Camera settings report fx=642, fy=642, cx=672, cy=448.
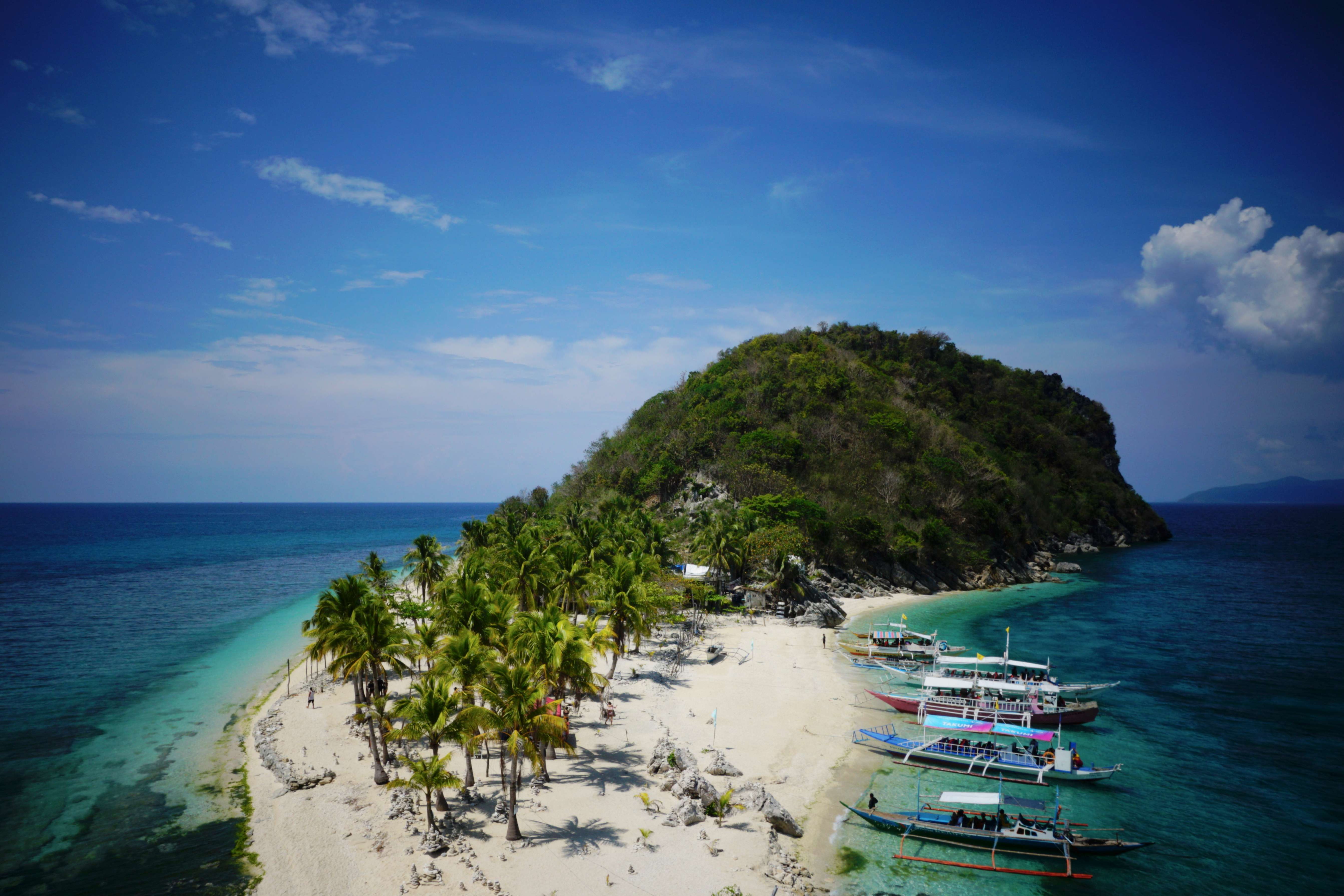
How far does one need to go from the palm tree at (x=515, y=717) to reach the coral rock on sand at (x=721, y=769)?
9.10m

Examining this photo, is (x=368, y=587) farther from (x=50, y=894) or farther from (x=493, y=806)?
(x=50, y=894)

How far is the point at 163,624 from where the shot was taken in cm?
6762

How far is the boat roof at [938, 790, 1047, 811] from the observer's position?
27.2 meters

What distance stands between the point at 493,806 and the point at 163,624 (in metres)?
61.1

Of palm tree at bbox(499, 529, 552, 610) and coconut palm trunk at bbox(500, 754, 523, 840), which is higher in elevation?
palm tree at bbox(499, 529, 552, 610)

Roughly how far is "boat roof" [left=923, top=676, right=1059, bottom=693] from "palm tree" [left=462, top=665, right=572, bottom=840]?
27.3 metres

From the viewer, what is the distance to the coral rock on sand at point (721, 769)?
3086 cm

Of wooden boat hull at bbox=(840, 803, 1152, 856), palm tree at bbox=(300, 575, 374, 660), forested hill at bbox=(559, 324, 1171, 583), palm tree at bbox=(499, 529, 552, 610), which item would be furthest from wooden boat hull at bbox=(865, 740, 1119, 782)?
forested hill at bbox=(559, 324, 1171, 583)

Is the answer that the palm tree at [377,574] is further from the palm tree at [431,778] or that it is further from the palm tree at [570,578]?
the palm tree at [431,778]

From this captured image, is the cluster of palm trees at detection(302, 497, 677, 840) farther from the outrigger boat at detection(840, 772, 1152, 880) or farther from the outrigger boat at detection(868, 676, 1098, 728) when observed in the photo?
the outrigger boat at detection(868, 676, 1098, 728)

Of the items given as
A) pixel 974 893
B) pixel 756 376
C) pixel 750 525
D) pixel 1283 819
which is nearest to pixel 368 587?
pixel 974 893

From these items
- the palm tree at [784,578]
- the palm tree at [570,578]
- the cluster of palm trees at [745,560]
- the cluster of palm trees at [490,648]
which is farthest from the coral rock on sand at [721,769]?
the palm tree at [784,578]

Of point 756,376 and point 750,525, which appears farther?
point 756,376

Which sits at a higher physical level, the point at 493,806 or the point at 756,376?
the point at 756,376
